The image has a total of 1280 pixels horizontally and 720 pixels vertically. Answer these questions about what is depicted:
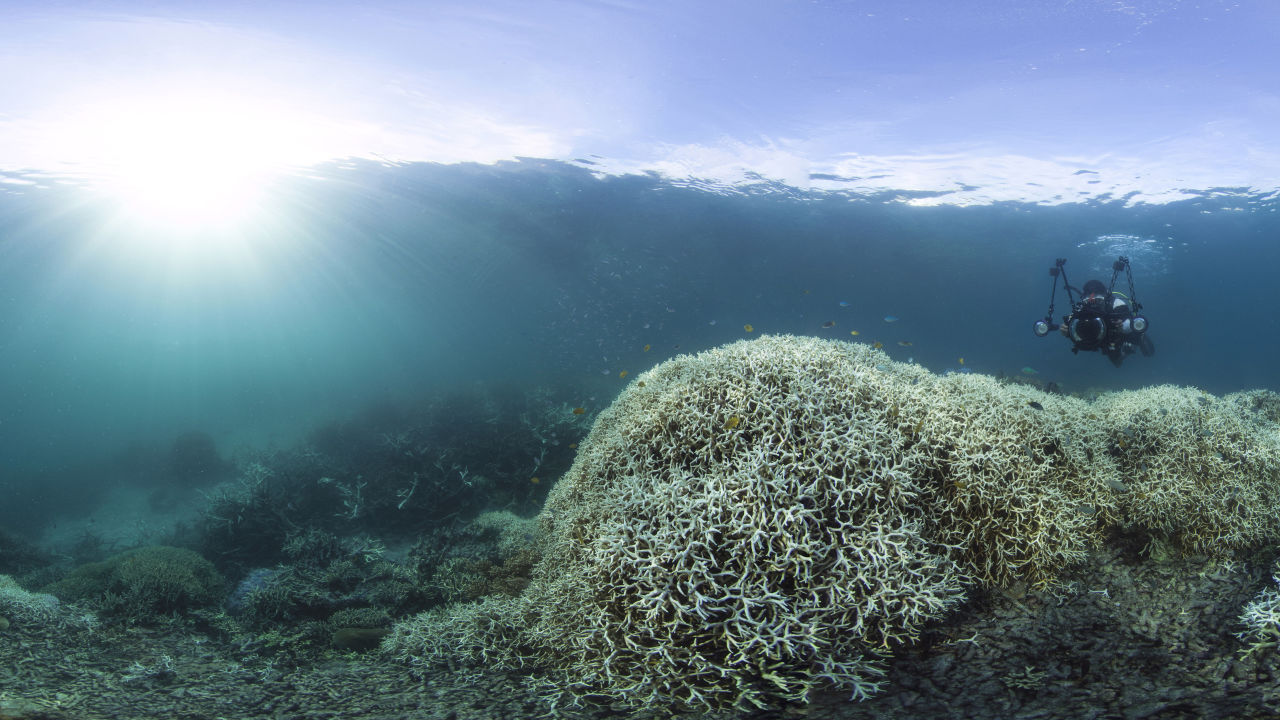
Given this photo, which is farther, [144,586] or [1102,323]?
[1102,323]

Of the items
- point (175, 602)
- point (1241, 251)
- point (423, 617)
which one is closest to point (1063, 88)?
point (423, 617)

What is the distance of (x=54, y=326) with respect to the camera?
7994cm

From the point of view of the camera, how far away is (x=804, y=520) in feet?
10.2

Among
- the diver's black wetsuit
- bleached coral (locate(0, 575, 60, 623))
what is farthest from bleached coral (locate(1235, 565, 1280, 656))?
bleached coral (locate(0, 575, 60, 623))

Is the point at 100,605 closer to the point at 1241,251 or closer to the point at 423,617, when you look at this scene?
the point at 423,617

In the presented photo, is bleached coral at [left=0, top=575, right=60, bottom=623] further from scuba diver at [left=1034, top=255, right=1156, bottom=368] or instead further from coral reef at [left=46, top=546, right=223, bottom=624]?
scuba diver at [left=1034, top=255, right=1156, bottom=368]

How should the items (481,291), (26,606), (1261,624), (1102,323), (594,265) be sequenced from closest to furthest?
(1261,624)
(26,606)
(1102,323)
(594,265)
(481,291)

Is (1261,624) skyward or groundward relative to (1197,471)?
groundward

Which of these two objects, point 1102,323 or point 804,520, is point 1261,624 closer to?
point 804,520

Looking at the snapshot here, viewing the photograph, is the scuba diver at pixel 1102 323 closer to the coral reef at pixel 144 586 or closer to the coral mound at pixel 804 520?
the coral mound at pixel 804 520

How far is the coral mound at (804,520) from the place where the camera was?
9.55 feet

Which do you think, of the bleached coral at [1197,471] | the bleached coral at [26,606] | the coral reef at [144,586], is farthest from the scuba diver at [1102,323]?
the bleached coral at [26,606]

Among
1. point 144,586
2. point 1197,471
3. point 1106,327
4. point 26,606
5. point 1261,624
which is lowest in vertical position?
point 144,586

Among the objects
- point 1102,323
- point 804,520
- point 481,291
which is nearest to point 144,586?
point 804,520
